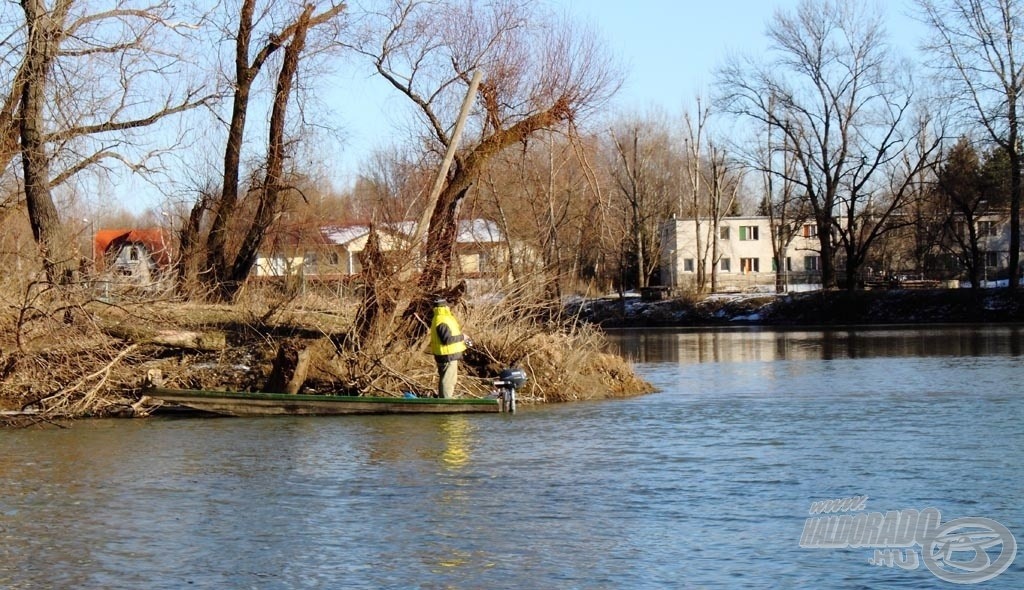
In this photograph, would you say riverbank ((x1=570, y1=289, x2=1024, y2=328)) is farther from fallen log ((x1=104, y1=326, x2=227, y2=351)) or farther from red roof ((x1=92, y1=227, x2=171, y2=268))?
fallen log ((x1=104, y1=326, x2=227, y2=351))

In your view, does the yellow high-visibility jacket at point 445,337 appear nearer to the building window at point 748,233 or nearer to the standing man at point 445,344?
the standing man at point 445,344

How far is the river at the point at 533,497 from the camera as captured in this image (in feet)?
31.3

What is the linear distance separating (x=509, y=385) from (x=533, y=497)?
23.9ft

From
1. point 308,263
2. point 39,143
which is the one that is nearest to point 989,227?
point 308,263

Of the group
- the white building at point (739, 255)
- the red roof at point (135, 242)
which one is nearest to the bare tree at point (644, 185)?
the white building at point (739, 255)

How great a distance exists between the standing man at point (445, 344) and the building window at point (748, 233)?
7361cm

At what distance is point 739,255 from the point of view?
90938mm

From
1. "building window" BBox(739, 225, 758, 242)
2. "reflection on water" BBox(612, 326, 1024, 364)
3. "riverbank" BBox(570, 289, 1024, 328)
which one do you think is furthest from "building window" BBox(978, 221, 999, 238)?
"reflection on water" BBox(612, 326, 1024, 364)

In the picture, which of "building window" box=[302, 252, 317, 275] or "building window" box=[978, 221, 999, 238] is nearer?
"building window" box=[302, 252, 317, 275]

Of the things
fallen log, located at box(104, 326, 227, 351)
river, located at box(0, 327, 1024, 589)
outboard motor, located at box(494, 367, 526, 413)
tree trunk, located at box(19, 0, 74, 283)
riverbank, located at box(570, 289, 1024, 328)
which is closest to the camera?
river, located at box(0, 327, 1024, 589)

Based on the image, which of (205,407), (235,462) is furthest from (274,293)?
(235,462)

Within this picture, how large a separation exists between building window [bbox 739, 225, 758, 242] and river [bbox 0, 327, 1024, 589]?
70236mm

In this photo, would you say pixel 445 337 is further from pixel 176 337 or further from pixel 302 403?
pixel 176 337

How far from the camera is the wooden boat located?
1923 centimetres
